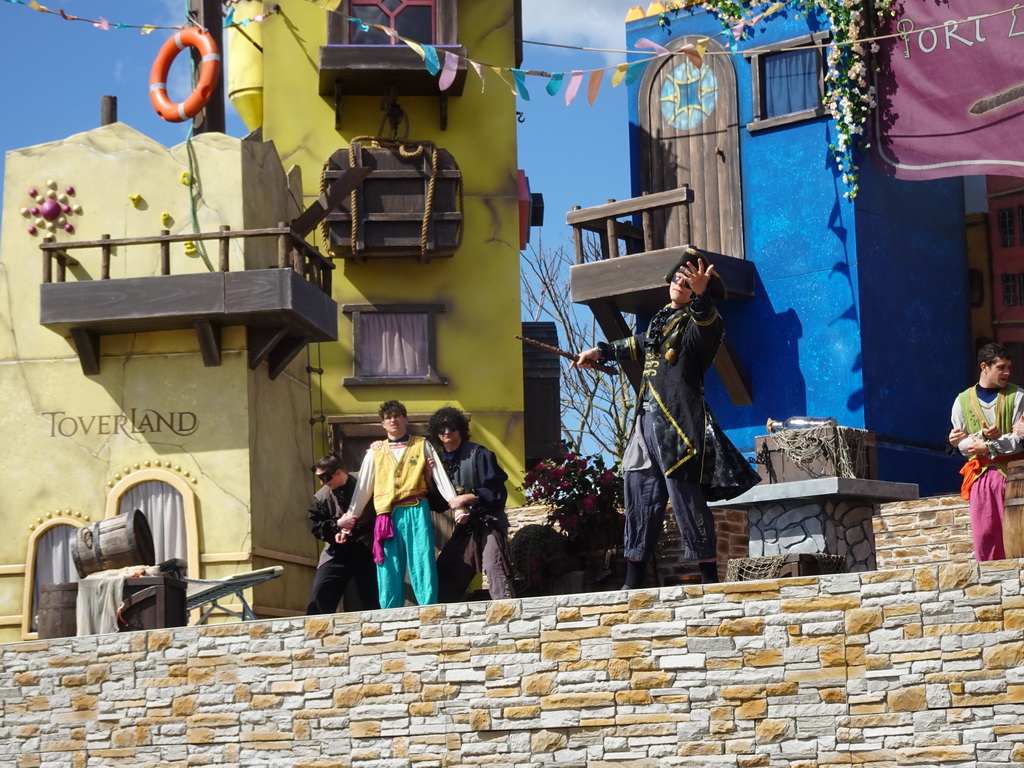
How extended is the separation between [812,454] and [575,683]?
529 cm

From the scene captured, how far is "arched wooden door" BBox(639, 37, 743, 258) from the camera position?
60.8 ft

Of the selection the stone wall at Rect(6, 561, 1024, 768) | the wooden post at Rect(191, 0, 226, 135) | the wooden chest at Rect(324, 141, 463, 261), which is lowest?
the stone wall at Rect(6, 561, 1024, 768)

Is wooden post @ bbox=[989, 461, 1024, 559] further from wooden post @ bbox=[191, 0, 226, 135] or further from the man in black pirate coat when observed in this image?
wooden post @ bbox=[191, 0, 226, 135]

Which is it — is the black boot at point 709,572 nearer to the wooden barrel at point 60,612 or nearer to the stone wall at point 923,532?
the stone wall at point 923,532

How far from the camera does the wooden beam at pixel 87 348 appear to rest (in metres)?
15.6

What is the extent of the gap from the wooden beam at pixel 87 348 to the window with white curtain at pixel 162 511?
1175 millimetres

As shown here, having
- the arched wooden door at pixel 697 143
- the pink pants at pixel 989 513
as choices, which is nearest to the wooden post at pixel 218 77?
the arched wooden door at pixel 697 143

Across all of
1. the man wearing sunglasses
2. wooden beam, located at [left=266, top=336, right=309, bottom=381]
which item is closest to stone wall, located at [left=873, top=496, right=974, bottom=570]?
the man wearing sunglasses

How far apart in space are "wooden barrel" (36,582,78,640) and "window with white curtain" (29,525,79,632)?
2.57 m

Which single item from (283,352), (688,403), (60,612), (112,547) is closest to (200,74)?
(283,352)

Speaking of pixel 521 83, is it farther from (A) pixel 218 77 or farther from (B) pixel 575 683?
(B) pixel 575 683

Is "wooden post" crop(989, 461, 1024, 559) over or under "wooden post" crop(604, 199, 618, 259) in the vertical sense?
under

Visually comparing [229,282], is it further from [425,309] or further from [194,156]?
[425,309]

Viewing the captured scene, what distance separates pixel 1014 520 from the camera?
34.2ft
